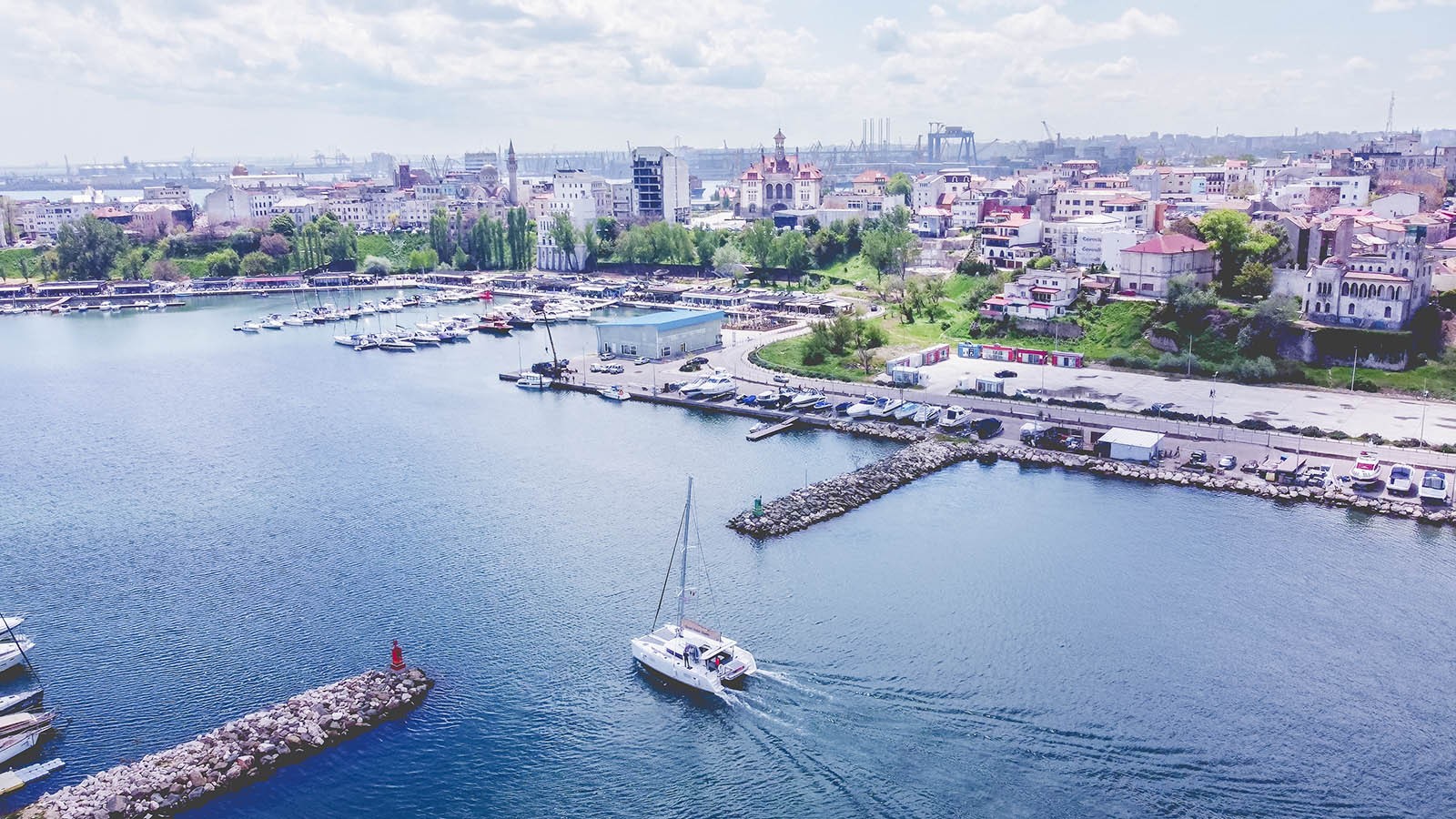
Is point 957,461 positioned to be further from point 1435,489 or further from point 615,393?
point 615,393

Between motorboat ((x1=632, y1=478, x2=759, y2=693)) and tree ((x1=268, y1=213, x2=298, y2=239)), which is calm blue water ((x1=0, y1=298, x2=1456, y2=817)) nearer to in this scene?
motorboat ((x1=632, y1=478, x2=759, y2=693))

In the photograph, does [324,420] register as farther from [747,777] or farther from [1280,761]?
[1280,761]

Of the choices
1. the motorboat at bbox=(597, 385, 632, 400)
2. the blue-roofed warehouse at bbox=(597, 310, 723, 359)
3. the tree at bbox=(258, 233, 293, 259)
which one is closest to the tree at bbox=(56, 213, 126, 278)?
the tree at bbox=(258, 233, 293, 259)

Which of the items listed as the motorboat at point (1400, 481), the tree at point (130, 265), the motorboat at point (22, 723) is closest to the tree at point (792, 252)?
the motorboat at point (1400, 481)

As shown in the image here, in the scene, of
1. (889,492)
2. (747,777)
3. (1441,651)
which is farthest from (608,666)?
(1441,651)

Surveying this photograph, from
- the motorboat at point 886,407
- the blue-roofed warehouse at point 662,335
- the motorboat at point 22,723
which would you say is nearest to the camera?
the motorboat at point 22,723

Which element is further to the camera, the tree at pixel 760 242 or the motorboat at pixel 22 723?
the tree at pixel 760 242

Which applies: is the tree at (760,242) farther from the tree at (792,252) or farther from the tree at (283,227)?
the tree at (283,227)
